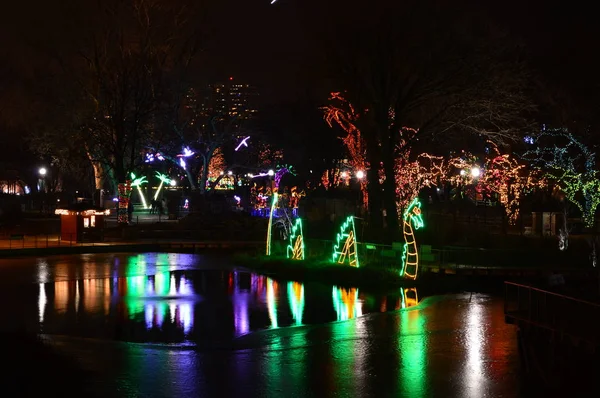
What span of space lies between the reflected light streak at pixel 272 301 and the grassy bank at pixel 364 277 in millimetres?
1454

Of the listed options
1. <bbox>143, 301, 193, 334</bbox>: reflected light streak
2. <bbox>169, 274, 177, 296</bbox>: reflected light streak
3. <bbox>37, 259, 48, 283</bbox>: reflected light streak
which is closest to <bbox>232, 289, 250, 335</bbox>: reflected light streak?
<bbox>143, 301, 193, 334</bbox>: reflected light streak

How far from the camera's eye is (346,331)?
19.0 meters

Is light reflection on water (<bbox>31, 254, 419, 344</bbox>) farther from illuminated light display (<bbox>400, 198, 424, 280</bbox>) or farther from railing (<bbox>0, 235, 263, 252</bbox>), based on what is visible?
railing (<bbox>0, 235, 263, 252</bbox>)

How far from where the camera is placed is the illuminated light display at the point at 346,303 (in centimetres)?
2184

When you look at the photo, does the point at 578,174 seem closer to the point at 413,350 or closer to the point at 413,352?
the point at 413,350

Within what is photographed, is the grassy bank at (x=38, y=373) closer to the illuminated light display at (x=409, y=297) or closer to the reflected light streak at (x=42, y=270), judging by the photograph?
the illuminated light display at (x=409, y=297)

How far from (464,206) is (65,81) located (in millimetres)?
32018

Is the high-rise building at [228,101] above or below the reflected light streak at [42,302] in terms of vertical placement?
above

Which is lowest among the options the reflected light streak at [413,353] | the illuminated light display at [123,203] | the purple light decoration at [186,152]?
the reflected light streak at [413,353]

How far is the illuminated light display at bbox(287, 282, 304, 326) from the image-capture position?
2166cm

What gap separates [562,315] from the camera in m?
15.0

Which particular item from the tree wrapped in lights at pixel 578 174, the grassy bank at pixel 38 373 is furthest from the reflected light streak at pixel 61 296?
the tree wrapped in lights at pixel 578 174

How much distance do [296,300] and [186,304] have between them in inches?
145

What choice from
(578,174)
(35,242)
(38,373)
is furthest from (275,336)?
(578,174)
